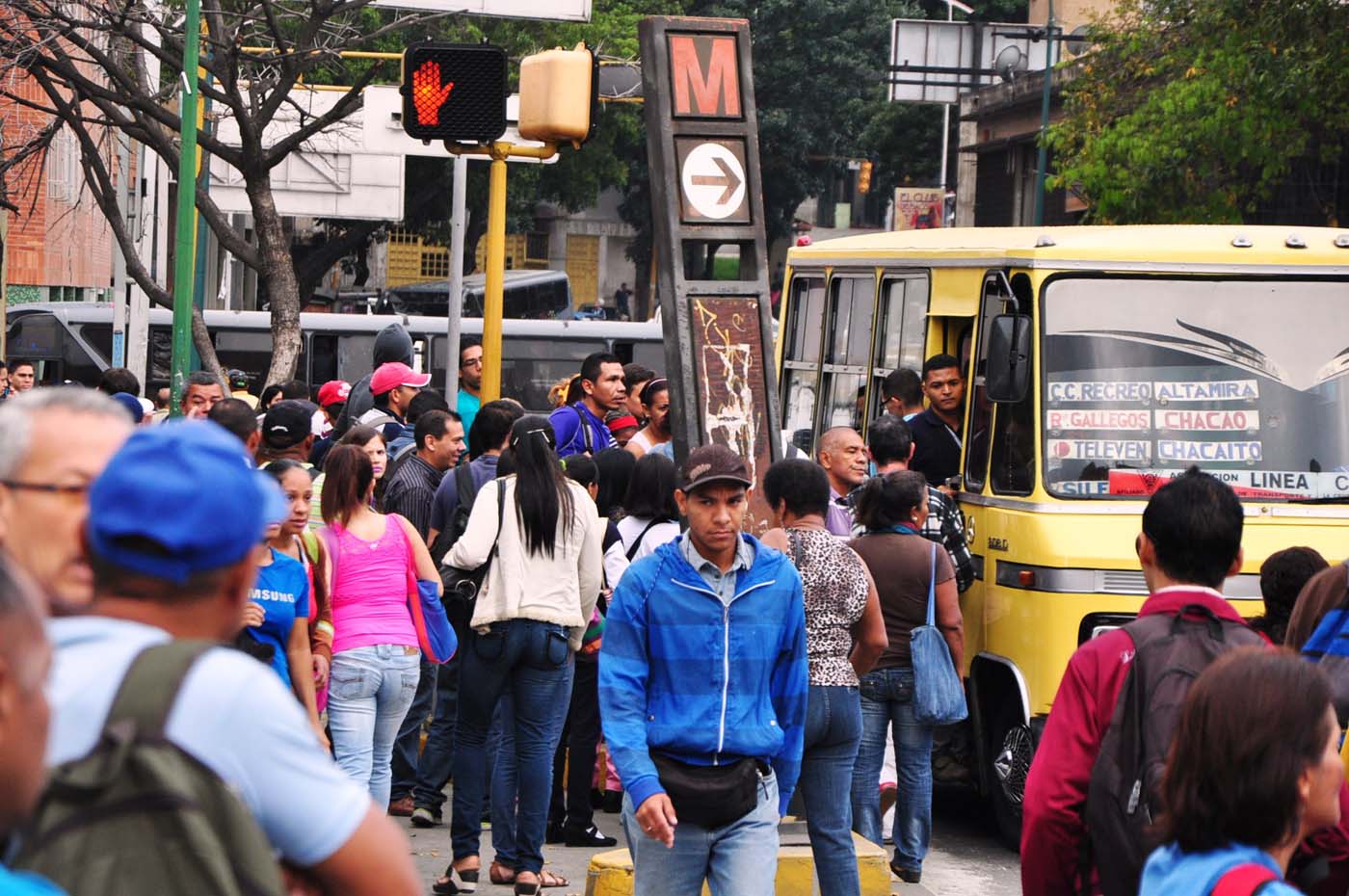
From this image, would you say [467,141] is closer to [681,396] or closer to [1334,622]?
[681,396]

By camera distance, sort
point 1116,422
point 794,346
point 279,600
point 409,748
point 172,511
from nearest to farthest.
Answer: point 172,511 < point 279,600 < point 1116,422 < point 409,748 < point 794,346

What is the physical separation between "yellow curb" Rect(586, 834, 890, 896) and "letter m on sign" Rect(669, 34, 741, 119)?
2.87m

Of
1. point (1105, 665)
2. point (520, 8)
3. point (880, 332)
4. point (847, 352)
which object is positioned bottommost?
point (1105, 665)

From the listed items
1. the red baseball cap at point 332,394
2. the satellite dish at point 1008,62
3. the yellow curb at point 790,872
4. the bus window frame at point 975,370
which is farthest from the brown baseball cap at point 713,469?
the satellite dish at point 1008,62

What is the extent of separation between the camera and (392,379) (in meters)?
10.6

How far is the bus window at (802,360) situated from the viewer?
12609 mm

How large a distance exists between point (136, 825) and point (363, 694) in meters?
5.15

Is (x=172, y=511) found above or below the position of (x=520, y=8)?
below

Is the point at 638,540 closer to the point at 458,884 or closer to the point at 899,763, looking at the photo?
the point at 899,763

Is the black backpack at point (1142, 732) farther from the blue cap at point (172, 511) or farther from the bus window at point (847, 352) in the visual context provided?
the bus window at point (847, 352)

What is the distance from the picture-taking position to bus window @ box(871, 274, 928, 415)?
1077 cm

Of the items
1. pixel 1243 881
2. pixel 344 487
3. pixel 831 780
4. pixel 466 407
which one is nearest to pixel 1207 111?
pixel 466 407

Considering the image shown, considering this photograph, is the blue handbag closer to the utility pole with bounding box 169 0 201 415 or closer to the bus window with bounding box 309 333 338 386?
the utility pole with bounding box 169 0 201 415

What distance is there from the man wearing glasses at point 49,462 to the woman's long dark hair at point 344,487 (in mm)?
3767
